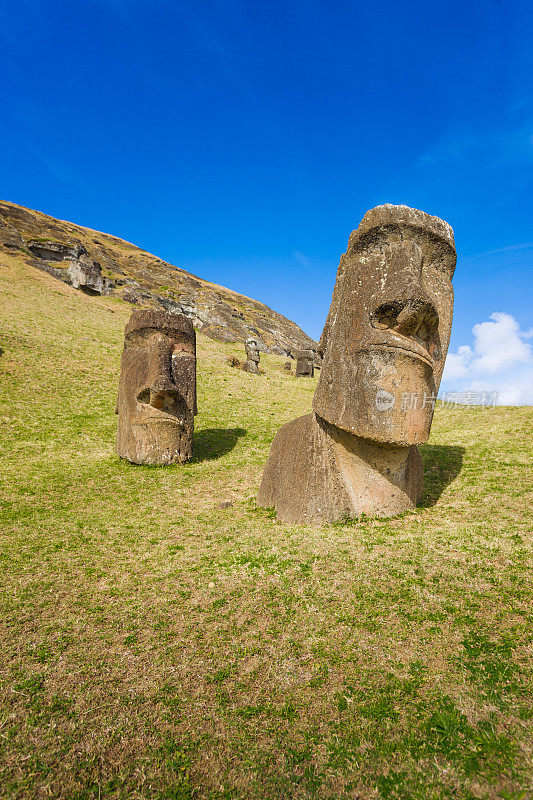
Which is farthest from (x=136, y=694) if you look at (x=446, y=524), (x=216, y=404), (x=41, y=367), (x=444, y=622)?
(x=41, y=367)

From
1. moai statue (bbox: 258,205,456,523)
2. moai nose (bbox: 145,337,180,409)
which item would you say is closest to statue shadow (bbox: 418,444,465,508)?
moai statue (bbox: 258,205,456,523)

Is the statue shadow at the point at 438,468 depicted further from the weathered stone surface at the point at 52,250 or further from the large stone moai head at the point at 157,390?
the weathered stone surface at the point at 52,250

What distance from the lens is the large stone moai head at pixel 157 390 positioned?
10562 millimetres

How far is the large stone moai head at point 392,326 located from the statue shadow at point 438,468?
1.91m

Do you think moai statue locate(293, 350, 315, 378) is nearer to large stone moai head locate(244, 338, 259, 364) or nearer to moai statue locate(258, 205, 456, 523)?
large stone moai head locate(244, 338, 259, 364)

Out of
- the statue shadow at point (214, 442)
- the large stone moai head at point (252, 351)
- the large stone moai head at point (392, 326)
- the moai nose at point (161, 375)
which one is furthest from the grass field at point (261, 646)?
the large stone moai head at point (252, 351)

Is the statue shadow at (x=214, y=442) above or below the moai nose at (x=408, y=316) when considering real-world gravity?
below

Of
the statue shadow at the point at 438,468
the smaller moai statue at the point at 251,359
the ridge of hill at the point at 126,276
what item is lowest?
the statue shadow at the point at 438,468

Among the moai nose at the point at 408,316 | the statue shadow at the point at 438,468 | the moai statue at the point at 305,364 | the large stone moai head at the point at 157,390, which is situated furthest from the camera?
the moai statue at the point at 305,364

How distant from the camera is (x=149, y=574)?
5.34 m

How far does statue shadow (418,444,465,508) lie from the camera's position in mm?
7480

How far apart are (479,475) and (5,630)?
7.92m

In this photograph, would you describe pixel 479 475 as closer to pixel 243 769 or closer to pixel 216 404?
pixel 243 769

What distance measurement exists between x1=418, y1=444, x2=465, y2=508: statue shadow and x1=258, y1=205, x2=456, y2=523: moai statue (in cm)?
82
